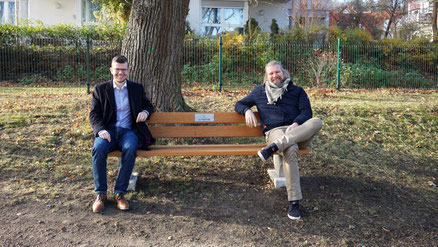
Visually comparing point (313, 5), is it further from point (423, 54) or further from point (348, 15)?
point (348, 15)

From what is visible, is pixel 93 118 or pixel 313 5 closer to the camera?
pixel 93 118

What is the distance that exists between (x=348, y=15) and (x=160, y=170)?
Answer: 3362 cm

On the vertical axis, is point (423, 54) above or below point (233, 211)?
above

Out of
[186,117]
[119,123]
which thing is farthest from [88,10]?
[119,123]

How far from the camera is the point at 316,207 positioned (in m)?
4.07

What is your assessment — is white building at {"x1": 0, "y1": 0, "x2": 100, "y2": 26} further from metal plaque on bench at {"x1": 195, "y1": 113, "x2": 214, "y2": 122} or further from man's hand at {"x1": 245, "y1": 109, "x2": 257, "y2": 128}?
man's hand at {"x1": 245, "y1": 109, "x2": 257, "y2": 128}

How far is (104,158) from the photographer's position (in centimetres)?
396

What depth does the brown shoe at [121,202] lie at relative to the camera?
3.86m

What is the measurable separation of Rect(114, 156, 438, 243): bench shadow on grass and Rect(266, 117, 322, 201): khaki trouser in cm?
29

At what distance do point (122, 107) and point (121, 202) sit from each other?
1103mm

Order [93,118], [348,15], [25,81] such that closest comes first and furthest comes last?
[93,118] < [25,81] < [348,15]

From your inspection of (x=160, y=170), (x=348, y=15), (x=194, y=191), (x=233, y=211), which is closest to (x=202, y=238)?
(x=233, y=211)

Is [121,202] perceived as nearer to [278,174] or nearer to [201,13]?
[278,174]

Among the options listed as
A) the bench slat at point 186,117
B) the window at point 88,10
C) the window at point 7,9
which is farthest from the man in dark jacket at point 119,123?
the window at point 7,9
